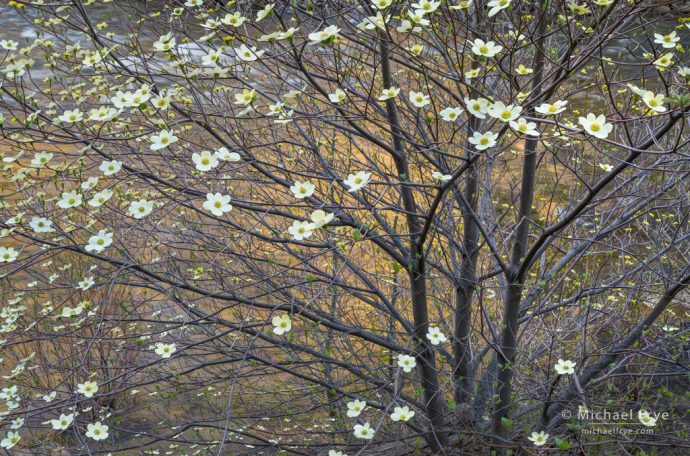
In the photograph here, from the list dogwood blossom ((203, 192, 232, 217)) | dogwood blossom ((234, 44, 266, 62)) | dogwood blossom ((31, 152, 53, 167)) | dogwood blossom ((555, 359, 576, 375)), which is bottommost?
dogwood blossom ((555, 359, 576, 375))

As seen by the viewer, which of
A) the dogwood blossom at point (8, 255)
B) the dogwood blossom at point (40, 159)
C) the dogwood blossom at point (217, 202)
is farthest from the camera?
the dogwood blossom at point (8, 255)

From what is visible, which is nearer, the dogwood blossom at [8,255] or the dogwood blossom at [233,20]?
the dogwood blossom at [233,20]

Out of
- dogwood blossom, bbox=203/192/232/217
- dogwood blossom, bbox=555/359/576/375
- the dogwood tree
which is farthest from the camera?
dogwood blossom, bbox=555/359/576/375

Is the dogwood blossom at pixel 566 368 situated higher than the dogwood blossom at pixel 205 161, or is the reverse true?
the dogwood blossom at pixel 205 161

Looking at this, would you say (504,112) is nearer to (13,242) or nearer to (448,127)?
(448,127)

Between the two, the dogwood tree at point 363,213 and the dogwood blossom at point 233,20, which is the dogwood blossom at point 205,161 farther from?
the dogwood blossom at point 233,20

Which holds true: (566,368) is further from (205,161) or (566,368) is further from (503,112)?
(205,161)

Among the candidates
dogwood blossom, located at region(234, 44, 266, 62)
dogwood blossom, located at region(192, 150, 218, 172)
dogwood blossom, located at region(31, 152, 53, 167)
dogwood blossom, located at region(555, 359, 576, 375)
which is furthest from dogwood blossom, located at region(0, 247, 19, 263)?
dogwood blossom, located at region(555, 359, 576, 375)

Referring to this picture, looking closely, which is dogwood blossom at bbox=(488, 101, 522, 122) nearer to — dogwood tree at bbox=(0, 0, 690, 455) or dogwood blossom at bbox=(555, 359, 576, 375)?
dogwood tree at bbox=(0, 0, 690, 455)

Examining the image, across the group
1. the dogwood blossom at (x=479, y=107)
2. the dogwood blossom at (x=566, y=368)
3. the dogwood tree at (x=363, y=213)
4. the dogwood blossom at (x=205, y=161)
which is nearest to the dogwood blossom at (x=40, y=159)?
the dogwood tree at (x=363, y=213)

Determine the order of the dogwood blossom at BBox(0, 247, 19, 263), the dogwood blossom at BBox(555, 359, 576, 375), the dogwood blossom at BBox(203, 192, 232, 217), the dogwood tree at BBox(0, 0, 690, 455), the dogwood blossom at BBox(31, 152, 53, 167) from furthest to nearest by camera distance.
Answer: the dogwood blossom at BBox(555, 359, 576, 375) → the dogwood blossom at BBox(0, 247, 19, 263) → the dogwood blossom at BBox(31, 152, 53, 167) → the dogwood tree at BBox(0, 0, 690, 455) → the dogwood blossom at BBox(203, 192, 232, 217)

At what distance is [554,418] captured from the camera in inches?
116

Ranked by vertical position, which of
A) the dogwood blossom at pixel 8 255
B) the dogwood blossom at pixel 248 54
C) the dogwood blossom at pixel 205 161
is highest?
the dogwood blossom at pixel 248 54

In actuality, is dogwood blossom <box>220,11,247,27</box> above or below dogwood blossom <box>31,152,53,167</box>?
above
